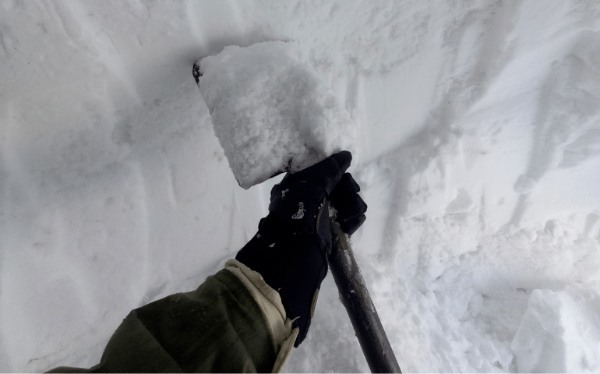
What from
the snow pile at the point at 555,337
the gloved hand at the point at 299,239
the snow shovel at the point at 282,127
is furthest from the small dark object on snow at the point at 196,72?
the snow pile at the point at 555,337

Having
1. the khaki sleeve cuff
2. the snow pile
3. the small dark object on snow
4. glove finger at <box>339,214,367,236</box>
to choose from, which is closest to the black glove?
glove finger at <box>339,214,367,236</box>

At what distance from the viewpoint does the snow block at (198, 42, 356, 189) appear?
84 centimetres

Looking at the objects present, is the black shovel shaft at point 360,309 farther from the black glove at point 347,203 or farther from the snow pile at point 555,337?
the snow pile at point 555,337

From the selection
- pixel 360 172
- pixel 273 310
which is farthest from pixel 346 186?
pixel 360 172

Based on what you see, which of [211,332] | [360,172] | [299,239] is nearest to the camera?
[211,332]

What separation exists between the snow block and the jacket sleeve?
256 millimetres

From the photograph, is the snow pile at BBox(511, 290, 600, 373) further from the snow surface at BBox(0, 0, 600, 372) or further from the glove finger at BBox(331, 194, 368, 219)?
the glove finger at BBox(331, 194, 368, 219)

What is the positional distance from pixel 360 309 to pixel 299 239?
0.21 metres

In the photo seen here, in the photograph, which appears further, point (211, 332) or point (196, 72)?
point (196, 72)

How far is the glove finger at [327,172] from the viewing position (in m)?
0.80

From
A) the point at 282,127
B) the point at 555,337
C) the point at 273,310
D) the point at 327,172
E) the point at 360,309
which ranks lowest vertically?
the point at 555,337

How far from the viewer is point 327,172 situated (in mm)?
809

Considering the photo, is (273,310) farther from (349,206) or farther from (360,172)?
(360,172)

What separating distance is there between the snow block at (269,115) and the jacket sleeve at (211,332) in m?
0.26
